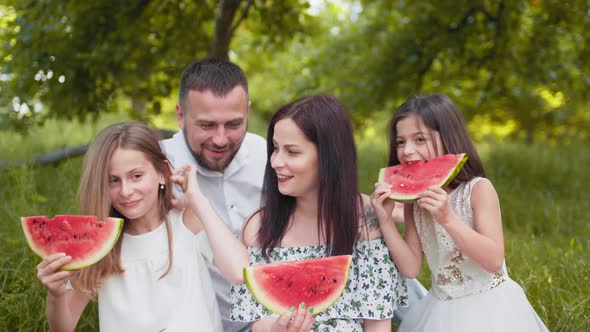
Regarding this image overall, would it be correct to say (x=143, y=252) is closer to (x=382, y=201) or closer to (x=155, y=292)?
(x=155, y=292)

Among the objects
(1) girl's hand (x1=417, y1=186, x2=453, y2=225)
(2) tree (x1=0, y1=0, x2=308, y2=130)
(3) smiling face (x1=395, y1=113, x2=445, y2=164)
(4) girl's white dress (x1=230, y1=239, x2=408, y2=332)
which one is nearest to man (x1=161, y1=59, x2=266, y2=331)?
(4) girl's white dress (x1=230, y1=239, x2=408, y2=332)

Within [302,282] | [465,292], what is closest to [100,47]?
[302,282]

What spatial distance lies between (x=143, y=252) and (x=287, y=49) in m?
4.81

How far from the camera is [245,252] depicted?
112 inches

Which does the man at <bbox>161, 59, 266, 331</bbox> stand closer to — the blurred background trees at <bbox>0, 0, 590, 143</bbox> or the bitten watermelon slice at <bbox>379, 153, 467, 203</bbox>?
the bitten watermelon slice at <bbox>379, 153, 467, 203</bbox>

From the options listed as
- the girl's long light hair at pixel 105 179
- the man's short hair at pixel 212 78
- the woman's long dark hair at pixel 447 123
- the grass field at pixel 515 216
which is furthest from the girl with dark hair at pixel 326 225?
the grass field at pixel 515 216

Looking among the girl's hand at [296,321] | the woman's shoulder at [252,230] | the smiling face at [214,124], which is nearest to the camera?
the girl's hand at [296,321]

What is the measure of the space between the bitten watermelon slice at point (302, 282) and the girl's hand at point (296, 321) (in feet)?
0.14

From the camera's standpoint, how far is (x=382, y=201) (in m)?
2.78

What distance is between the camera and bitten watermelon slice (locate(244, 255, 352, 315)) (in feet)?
8.30

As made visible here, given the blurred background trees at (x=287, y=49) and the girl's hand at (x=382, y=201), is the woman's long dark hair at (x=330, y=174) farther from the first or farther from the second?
the blurred background trees at (x=287, y=49)

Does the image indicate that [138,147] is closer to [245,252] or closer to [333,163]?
[245,252]

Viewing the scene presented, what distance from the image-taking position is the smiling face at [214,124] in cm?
345

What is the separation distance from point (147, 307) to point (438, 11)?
512 cm
